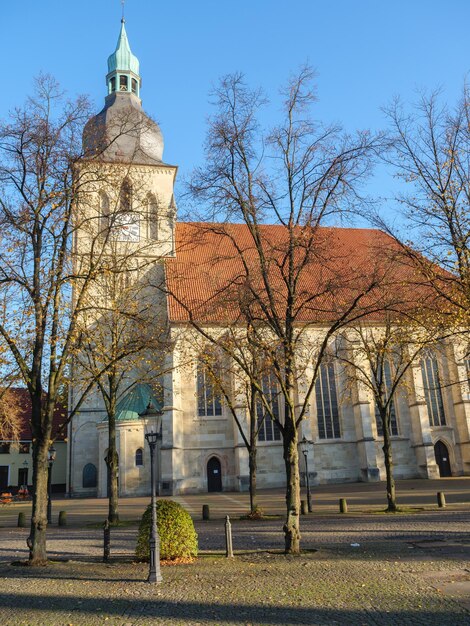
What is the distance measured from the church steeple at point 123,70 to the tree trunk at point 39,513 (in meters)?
33.2

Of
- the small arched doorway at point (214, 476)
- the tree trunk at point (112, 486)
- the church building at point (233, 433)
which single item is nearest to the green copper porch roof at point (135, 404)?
the church building at point (233, 433)

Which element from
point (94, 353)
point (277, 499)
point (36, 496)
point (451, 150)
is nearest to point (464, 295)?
point (451, 150)

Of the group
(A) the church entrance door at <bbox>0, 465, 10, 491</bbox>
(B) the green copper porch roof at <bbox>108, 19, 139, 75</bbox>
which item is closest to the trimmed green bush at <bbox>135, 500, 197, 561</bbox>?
(B) the green copper porch roof at <bbox>108, 19, 139, 75</bbox>

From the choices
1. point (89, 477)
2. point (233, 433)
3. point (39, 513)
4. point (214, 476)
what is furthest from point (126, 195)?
point (89, 477)

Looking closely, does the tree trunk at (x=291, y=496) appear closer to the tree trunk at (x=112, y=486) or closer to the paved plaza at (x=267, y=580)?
the paved plaza at (x=267, y=580)

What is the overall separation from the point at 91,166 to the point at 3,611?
9.77 m

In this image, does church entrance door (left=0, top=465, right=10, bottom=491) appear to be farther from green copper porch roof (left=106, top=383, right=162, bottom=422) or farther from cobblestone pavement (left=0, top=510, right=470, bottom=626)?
cobblestone pavement (left=0, top=510, right=470, bottom=626)

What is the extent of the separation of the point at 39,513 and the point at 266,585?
18.2ft

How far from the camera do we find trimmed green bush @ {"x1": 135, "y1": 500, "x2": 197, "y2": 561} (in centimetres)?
1116

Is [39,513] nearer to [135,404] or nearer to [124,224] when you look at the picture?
[124,224]

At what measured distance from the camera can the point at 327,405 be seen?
35250 millimetres

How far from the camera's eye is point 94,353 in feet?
44.5

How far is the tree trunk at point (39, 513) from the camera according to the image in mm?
11359

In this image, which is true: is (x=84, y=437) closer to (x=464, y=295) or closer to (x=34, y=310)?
(x=34, y=310)
